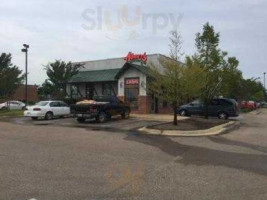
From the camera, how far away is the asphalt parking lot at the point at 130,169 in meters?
7.55

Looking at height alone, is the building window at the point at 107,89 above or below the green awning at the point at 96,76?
below

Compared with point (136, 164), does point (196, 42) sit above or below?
above

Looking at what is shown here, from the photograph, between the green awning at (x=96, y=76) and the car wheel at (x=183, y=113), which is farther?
the green awning at (x=96, y=76)

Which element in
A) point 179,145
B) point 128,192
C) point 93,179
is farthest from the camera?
→ point 179,145

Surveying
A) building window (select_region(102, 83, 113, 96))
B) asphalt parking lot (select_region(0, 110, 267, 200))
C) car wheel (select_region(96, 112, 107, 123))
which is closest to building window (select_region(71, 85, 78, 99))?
building window (select_region(102, 83, 113, 96))

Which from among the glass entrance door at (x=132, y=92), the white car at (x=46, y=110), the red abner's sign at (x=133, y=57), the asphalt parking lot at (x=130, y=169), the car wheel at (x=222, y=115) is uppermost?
the red abner's sign at (x=133, y=57)

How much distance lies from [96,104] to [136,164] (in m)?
14.7

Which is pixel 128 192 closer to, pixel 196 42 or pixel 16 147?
pixel 16 147

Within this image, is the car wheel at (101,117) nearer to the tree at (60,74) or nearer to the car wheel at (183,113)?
the car wheel at (183,113)

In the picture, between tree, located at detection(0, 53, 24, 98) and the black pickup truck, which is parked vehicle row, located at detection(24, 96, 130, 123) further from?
tree, located at detection(0, 53, 24, 98)

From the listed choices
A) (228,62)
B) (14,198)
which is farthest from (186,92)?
(14,198)

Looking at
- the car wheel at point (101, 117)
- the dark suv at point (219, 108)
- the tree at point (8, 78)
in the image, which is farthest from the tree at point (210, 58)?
the tree at point (8, 78)

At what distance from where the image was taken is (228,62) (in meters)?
30.0

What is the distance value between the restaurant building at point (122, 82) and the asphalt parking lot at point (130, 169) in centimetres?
1696
